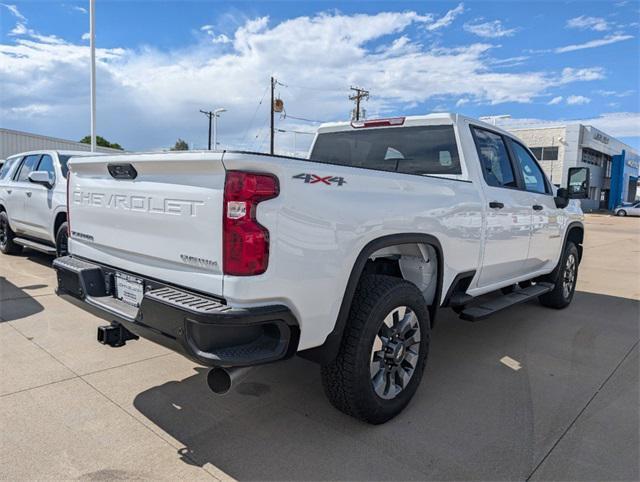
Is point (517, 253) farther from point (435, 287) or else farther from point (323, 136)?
point (323, 136)

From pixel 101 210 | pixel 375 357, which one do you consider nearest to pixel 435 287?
pixel 375 357

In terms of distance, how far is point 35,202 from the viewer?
23.4ft

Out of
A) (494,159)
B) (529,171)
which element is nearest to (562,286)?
(529,171)

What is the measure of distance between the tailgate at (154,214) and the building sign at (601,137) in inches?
1996

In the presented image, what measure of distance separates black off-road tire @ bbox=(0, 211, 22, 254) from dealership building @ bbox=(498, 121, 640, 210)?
3850 centimetres

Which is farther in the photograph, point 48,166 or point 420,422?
point 48,166

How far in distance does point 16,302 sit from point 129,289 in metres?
3.39

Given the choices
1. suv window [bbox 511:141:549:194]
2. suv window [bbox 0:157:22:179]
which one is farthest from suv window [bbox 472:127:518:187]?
suv window [bbox 0:157:22:179]

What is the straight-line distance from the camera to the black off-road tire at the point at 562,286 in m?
5.89

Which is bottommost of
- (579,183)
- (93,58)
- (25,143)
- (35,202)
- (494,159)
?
(35,202)

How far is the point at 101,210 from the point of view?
10.1ft

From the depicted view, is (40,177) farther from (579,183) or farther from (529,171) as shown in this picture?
(579,183)

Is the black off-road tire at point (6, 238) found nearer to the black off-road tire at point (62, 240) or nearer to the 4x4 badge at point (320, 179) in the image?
the black off-road tire at point (62, 240)

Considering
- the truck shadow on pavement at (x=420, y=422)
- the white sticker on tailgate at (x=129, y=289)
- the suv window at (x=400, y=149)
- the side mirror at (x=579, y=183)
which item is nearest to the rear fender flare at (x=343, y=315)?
the truck shadow on pavement at (x=420, y=422)
